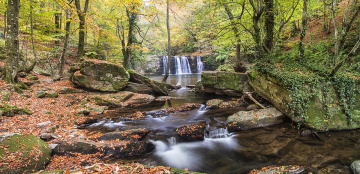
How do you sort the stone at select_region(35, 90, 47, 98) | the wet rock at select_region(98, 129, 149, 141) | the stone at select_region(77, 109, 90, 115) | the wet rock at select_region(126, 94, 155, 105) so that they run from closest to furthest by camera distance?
the wet rock at select_region(98, 129, 149, 141)
the stone at select_region(77, 109, 90, 115)
the stone at select_region(35, 90, 47, 98)
the wet rock at select_region(126, 94, 155, 105)

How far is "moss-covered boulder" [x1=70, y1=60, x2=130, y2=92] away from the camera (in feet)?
31.5

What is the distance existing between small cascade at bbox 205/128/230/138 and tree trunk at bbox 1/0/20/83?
8597mm

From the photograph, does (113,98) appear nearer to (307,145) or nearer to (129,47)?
(129,47)

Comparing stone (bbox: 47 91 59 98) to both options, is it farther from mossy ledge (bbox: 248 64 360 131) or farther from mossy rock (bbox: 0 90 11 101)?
mossy ledge (bbox: 248 64 360 131)

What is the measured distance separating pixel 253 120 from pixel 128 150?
4.39 meters

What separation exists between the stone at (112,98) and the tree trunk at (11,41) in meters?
3.48

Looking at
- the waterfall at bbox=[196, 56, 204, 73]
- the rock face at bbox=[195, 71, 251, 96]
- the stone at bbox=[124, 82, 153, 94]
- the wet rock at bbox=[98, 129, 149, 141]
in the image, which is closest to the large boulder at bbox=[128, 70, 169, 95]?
the stone at bbox=[124, 82, 153, 94]

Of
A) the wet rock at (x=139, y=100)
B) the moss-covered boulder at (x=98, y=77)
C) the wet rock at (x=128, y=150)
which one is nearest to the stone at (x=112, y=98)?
the wet rock at (x=139, y=100)

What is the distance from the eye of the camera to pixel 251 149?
15.0 feet

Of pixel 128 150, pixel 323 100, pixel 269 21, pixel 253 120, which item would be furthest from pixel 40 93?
pixel 323 100

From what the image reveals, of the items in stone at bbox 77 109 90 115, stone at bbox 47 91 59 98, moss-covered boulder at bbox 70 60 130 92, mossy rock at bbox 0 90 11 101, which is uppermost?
moss-covered boulder at bbox 70 60 130 92

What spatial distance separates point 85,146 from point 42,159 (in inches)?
34.2

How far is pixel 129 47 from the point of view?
40.9 feet

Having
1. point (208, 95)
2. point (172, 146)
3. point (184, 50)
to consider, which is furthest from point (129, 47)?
point (184, 50)
